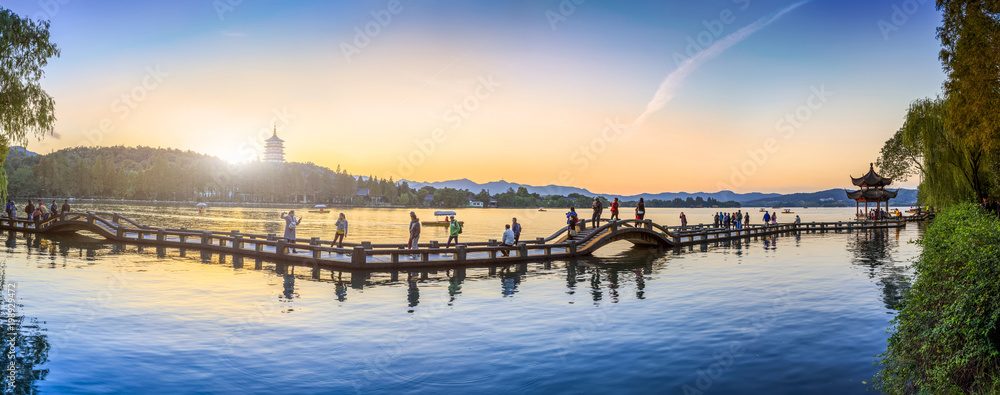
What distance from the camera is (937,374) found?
6.17 metres

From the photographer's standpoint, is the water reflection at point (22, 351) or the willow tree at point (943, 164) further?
the willow tree at point (943, 164)

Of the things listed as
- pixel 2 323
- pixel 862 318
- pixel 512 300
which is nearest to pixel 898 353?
pixel 862 318

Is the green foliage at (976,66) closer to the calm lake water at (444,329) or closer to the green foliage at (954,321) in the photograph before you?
the calm lake water at (444,329)

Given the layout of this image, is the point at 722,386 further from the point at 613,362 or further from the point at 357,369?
the point at 357,369

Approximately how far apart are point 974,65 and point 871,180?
6215 centimetres

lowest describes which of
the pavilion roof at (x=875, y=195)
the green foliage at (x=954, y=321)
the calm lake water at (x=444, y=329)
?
the calm lake water at (x=444, y=329)

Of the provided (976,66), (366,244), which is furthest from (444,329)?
(976,66)

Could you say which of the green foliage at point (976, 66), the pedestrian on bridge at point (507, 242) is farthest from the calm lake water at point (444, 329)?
the green foliage at point (976, 66)

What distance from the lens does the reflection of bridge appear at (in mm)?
23203

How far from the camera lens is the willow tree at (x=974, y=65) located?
17.3 m

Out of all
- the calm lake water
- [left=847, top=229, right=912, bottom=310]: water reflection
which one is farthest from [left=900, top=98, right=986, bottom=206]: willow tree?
the calm lake water

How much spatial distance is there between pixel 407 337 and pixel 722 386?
250 inches

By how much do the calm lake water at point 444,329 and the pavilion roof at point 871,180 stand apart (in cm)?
5664

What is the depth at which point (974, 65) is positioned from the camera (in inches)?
696
